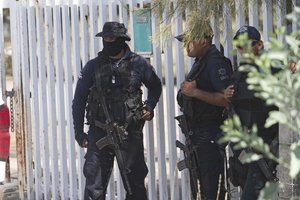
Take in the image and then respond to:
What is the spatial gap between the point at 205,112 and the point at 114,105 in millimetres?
763

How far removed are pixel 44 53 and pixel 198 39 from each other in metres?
2.78

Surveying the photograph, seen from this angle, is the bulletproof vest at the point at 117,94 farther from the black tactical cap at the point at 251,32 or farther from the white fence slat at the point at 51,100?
the white fence slat at the point at 51,100

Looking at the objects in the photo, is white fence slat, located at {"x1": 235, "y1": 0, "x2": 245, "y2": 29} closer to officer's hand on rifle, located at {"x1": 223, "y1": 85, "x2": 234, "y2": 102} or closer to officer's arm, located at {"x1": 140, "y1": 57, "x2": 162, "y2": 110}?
officer's hand on rifle, located at {"x1": 223, "y1": 85, "x2": 234, "y2": 102}

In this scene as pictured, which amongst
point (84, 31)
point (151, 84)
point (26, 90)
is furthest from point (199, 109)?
point (26, 90)

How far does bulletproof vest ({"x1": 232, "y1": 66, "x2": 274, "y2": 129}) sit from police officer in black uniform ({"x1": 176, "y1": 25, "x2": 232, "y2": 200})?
1.24 ft

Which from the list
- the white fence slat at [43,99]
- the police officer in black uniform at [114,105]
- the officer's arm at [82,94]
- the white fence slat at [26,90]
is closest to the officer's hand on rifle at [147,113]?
the police officer in black uniform at [114,105]

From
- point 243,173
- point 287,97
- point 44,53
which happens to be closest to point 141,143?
point 243,173

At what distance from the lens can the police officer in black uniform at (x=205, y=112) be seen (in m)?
5.73

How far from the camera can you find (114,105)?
6145 mm

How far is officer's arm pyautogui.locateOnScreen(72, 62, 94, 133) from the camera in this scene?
6.24 m

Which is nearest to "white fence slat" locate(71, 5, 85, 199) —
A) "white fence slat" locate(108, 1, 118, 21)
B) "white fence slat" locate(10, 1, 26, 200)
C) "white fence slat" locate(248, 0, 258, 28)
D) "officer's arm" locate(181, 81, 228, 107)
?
"white fence slat" locate(108, 1, 118, 21)

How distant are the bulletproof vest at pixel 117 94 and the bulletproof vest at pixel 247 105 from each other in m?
1.07

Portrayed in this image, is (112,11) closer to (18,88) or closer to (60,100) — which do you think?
(60,100)

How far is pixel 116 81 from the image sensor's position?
20.2 feet
